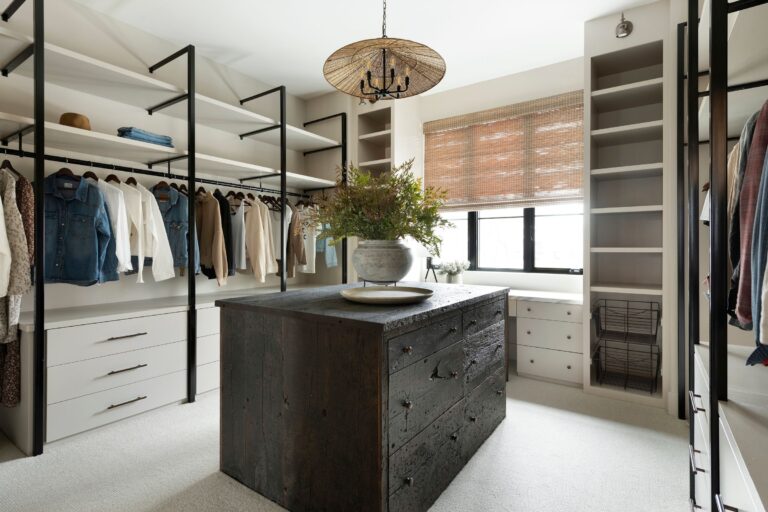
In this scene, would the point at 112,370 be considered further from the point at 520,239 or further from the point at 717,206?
the point at 520,239

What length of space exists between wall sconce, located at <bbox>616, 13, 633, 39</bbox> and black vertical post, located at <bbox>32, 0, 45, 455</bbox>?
353cm

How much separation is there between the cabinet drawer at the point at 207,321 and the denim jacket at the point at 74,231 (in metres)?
0.68

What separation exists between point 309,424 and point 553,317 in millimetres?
2362

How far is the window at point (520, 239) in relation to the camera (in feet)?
12.4

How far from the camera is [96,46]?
2.91m

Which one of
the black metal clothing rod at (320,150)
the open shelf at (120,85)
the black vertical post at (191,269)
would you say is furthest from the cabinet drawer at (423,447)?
the black metal clothing rod at (320,150)

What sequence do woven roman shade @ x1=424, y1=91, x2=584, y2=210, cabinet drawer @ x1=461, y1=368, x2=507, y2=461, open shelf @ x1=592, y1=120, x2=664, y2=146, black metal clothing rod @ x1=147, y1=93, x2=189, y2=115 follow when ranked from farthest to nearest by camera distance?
1. woven roman shade @ x1=424, y1=91, x2=584, y2=210
2. black metal clothing rod @ x1=147, y1=93, x2=189, y2=115
3. open shelf @ x1=592, y1=120, x2=664, y2=146
4. cabinet drawer @ x1=461, y1=368, x2=507, y2=461

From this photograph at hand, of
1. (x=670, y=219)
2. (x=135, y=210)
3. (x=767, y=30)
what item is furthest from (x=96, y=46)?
(x=670, y=219)

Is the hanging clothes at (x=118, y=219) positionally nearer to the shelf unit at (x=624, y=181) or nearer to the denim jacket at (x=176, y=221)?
the denim jacket at (x=176, y=221)

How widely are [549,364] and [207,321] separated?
270 cm

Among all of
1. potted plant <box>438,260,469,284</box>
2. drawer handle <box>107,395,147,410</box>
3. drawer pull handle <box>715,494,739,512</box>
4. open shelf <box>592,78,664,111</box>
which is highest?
open shelf <box>592,78,664,111</box>

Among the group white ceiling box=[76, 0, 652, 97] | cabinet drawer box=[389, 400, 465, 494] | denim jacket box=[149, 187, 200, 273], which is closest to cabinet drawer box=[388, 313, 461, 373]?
cabinet drawer box=[389, 400, 465, 494]

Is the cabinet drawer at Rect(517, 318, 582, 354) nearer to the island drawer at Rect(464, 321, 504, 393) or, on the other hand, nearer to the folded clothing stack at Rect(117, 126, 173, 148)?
the island drawer at Rect(464, 321, 504, 393)

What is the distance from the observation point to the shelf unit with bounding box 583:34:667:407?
9.44 feet
